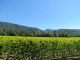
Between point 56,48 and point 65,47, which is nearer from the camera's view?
Answer: point 56,48

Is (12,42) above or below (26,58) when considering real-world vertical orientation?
above

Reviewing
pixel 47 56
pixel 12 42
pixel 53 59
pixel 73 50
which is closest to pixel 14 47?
pixel 12 42

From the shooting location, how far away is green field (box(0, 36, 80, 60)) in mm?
17297

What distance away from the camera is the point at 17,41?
58.1 feet

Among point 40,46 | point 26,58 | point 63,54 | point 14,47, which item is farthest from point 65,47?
point 14,47

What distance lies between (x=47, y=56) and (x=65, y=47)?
3.38 m

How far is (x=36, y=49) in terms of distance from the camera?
18.8m

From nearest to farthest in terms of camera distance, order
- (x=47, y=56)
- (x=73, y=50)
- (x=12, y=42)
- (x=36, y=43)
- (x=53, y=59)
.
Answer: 1. (x=12, y=42)
2. (x=36, y=43)
3. (x=47, y=56)
4. (x=53, y=59)
5. (x=73, y=50)

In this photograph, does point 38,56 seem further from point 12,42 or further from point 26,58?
point 12,42

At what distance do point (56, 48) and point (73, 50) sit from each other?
3503 millimetres

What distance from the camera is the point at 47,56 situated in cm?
2027

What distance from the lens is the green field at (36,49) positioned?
681 inches

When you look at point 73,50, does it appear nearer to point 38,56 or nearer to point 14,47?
point 38,56

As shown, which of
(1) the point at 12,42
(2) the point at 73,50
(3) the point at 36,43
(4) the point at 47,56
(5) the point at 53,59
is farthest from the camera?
(2) the point at 73,50
